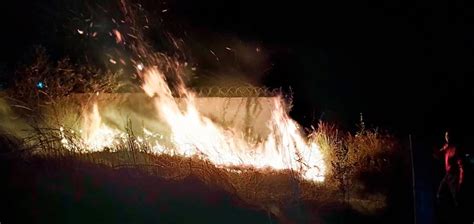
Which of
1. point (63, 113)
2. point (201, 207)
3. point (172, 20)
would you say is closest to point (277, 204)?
point (201, 207)

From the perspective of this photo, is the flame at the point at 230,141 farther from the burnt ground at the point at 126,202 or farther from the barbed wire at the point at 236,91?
the burnt ground at the point at 126,202

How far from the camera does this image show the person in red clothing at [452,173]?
7.19m

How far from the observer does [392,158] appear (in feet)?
26.8

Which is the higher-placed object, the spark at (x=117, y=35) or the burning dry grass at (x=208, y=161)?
the spark at (x=117, y=35)

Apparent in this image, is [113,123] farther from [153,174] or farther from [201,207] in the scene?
[201,207]

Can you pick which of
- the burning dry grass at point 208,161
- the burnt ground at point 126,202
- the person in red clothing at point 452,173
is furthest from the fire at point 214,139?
the person in red clothing at point 452,173

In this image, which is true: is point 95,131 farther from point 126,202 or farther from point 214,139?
→ point 126,202

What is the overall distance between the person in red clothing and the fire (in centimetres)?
185

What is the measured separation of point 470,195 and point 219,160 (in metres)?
4.34

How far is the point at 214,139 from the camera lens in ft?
33.5

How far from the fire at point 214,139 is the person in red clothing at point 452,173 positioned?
1849 mm

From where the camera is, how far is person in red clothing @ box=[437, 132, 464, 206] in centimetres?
719

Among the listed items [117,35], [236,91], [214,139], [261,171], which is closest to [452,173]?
[261,171]

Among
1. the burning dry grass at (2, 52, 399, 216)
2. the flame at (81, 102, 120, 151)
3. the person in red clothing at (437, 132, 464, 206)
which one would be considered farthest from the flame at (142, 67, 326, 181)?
the person in red clothing at (437, 132, 464, 206)
